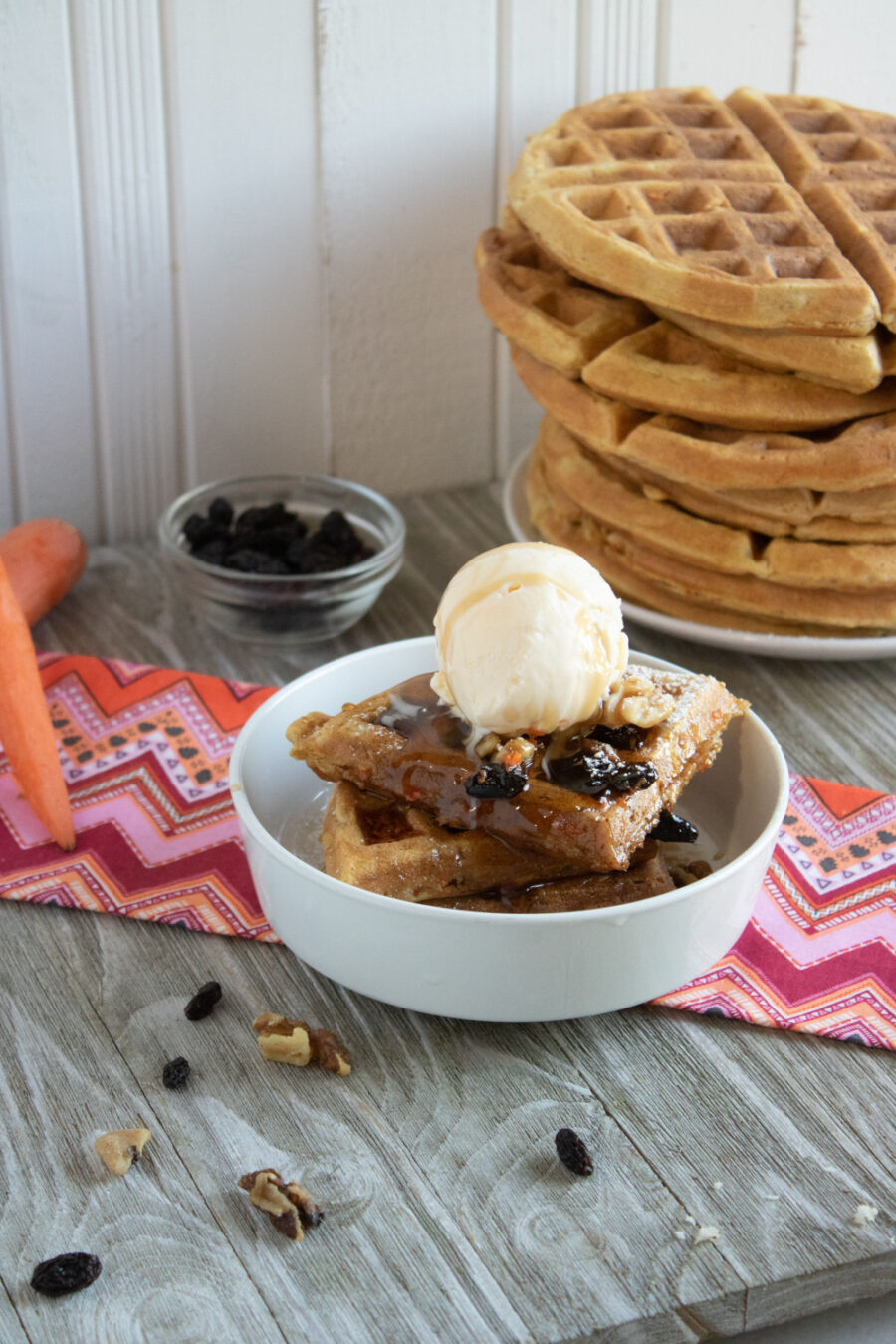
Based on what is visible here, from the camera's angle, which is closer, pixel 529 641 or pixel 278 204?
pixel 529 641

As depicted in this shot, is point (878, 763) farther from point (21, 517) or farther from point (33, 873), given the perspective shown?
point (21, 517)

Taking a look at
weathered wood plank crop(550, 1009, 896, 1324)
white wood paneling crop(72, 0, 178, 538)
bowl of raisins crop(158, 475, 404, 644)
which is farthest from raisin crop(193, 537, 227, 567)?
weathered wood plank crop(550, 1009, 896, 1324)

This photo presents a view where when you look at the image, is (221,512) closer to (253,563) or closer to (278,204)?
(253,563)

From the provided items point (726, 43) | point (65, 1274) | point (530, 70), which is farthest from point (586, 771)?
point (726, 43)

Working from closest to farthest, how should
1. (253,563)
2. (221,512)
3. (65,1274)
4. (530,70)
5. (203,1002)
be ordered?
1. (65,1274)
2. (203,1002)
3. (253,563)
4. (221,512)
5. (530,70)

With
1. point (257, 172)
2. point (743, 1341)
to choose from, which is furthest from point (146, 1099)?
point (257, 172)

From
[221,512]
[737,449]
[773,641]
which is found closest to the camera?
[737,449]
